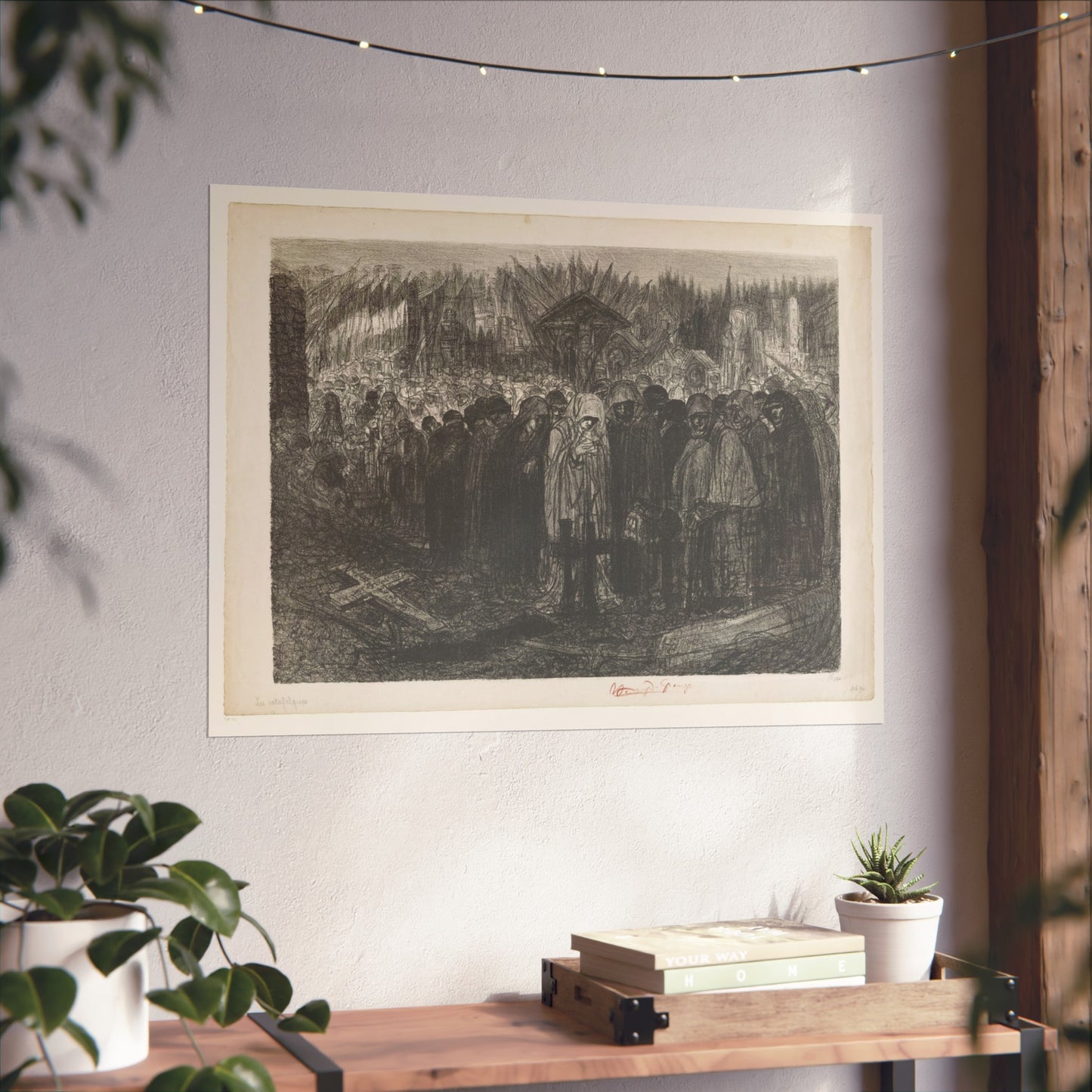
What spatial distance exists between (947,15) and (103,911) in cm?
204

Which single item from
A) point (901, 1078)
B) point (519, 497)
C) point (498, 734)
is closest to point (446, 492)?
point (519, 497)

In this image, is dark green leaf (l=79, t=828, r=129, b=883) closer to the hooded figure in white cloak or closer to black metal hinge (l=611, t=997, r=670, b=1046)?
black metal hinge (l=611, t=997, r=670, b=1046)

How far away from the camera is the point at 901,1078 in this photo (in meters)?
1.90

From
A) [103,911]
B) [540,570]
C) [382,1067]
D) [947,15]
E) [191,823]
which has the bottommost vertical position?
[382,1067]

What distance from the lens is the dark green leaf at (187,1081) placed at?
4.47 ft

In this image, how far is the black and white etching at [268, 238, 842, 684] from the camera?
6.51ft

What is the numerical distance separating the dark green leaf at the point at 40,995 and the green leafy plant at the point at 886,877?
1.19 m

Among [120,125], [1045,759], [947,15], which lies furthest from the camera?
[947,15]

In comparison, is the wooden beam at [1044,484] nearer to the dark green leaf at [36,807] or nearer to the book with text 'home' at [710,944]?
the book with text 'home' at [710,944]

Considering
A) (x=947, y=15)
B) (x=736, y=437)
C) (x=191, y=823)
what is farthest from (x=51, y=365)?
(x=947, y=15)

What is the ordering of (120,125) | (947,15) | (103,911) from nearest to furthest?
(120,125), (103,911), (947,15)

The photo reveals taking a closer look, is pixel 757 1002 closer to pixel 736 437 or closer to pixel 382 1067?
pixel 382 1067

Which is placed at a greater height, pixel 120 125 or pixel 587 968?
pixel 120 125

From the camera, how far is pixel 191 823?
5.26 feet
